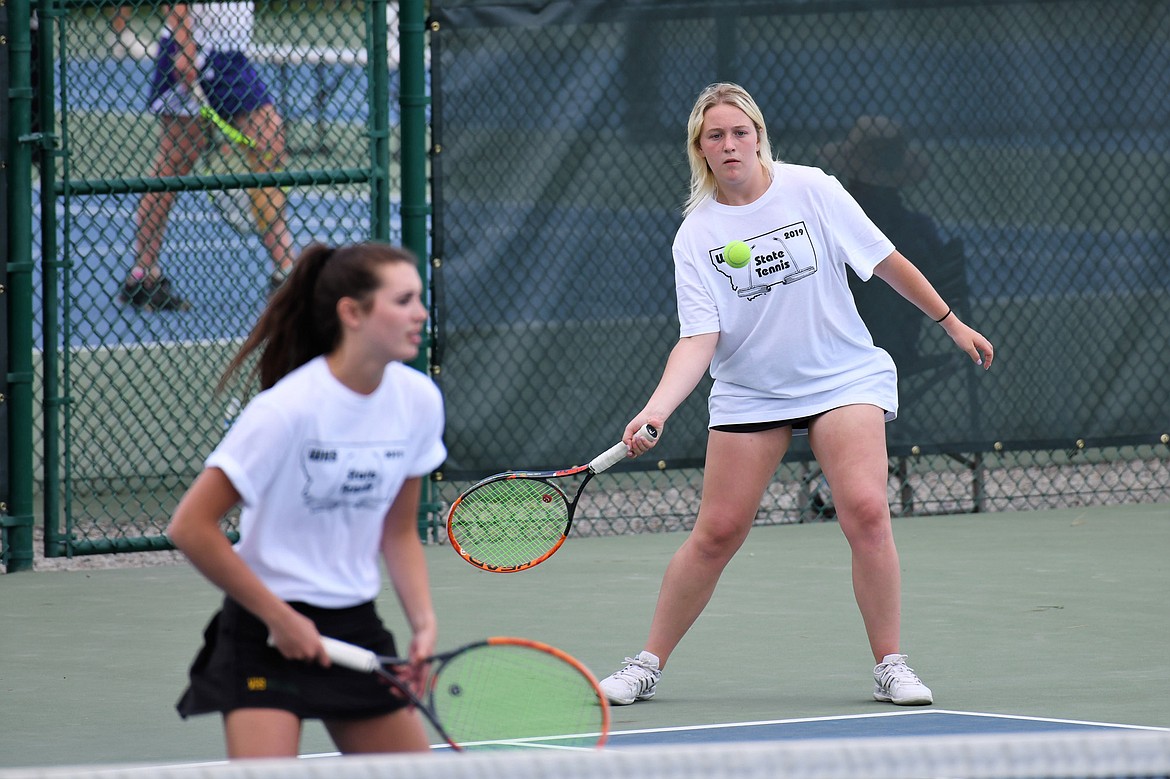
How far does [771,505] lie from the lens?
8367 mm

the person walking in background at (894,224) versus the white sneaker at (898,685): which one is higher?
the person walking in background at (894,224)

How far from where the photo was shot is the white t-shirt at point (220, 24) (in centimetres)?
739

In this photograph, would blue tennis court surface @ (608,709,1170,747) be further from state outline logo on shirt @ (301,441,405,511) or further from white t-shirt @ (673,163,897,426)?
state outline logo on shirt @ (301,441,405,511)

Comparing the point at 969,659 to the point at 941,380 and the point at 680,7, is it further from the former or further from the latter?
the point at 680,7

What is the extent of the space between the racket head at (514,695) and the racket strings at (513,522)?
1.54 metres

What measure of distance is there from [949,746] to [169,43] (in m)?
6.05

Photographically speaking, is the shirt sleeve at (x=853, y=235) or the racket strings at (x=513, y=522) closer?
the racket strings at (x=513, y=522)

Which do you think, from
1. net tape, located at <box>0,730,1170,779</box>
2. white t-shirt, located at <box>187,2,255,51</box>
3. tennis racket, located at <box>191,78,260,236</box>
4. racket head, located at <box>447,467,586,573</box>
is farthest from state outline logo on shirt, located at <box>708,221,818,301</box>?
white t-shirt, located at <box>187,2,255,51</box>

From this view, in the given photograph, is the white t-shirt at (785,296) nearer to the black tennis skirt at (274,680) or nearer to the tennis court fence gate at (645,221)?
the black tennis skirt at (274,680)

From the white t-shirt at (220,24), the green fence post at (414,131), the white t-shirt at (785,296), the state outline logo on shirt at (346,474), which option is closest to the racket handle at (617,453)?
the white t-shirt at (785,296)

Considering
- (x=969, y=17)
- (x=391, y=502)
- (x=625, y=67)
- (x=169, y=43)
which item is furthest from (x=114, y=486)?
(x=391, y=502)

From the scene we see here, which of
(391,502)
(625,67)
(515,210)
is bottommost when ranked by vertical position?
(391,502)

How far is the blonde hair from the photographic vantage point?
180 inches

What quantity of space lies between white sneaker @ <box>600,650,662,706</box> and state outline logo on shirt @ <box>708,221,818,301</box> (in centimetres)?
94
